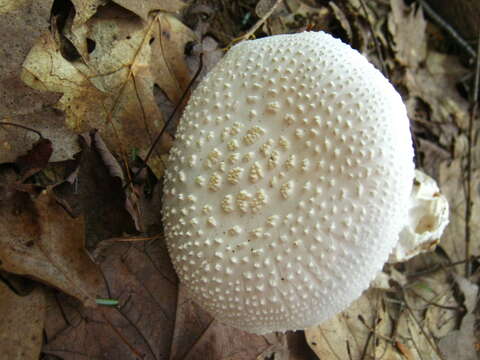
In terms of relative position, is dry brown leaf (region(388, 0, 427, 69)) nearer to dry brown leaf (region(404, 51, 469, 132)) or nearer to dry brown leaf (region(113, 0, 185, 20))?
dry brown leaf (region(404, 51, 469, 132))

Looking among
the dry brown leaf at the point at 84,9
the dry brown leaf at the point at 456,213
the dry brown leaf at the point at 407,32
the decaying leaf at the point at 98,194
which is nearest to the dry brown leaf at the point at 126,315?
the decaying leaf at the point at 98,194

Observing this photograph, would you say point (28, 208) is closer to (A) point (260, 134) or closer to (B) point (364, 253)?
(A) point (260, 134)

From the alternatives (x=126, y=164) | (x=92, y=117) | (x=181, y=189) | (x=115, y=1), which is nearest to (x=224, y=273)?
(x=181, y=189)

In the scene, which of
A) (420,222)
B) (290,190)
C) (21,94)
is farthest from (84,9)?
(420,222)

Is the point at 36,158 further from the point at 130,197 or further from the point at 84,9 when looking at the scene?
the point at 84,9

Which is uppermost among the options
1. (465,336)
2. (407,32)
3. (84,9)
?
(407,32)

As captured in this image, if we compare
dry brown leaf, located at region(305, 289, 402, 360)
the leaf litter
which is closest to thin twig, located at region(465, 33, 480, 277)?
the leaf litter
